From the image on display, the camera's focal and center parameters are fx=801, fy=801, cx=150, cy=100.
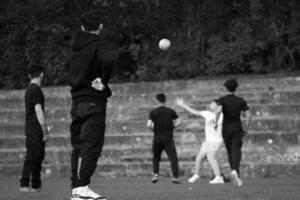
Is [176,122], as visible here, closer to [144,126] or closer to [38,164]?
[144,126]

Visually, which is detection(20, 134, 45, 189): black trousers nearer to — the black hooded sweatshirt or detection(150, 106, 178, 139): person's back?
the black hooded sweatshirt

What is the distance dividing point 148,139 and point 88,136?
11.3 meters

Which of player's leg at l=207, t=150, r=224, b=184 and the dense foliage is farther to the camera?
the dense foliage

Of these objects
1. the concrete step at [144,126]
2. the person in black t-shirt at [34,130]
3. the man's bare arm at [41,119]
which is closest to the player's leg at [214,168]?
the concrete step at [144,126]

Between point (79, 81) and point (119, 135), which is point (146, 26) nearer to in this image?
point (119, 135)

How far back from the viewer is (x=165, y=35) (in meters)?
25.4

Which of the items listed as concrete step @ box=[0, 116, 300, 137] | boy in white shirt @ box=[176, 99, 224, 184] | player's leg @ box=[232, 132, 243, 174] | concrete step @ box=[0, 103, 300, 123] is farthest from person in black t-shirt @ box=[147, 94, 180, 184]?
concrete step @ box=[0, 103, 300, 123]

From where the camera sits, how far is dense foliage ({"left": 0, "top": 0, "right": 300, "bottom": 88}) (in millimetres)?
23750

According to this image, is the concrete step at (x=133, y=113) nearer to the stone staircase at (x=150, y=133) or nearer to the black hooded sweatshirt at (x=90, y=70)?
the stone staircase at (x=150, y=133)

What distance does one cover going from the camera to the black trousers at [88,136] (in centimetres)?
860

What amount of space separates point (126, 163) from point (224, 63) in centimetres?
619

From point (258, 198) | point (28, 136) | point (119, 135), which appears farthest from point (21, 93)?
point (258, 198)

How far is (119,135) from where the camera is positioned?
20.2 metres

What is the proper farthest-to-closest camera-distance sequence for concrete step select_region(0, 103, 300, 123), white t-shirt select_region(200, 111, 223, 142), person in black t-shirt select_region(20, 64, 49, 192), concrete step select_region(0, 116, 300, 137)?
concrete step select_region(0, 103, 300, 123) → concrete step select_region(0, 116, 300, 137) → white t-shirt select_region(200, 111, 223, 142) → person in black t-shirt select_region(20, 64, 49, 192)
